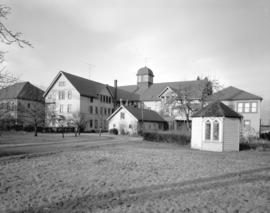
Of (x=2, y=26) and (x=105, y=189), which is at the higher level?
(x=2, y=26)

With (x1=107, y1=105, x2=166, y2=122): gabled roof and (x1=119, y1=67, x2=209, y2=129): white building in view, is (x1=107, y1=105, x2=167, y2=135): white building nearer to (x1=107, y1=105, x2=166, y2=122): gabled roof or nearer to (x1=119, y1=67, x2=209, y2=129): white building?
(x1=107, y1=105, x2=166, y2=122): gabled roof

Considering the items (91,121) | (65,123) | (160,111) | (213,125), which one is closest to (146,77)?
(160,111)

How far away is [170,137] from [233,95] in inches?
793

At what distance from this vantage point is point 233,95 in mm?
41438

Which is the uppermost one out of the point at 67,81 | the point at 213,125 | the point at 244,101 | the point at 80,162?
the point at 67,81

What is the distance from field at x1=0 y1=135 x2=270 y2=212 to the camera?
21.1 feet

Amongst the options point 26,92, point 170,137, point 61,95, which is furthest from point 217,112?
point 26,92

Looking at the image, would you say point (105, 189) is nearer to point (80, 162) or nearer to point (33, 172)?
point (33, 172)

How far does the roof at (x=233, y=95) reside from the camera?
1557 inches

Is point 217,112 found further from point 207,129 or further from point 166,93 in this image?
point 166,93

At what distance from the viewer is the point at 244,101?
3997 cm

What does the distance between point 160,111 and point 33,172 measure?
4019 cm

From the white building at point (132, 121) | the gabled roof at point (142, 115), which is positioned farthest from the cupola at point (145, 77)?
the white building at point (132, 121)

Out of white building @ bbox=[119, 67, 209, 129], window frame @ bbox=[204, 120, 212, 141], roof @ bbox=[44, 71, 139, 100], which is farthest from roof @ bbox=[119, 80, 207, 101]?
window frame @ bbox=[204, 120, 212, 141]
